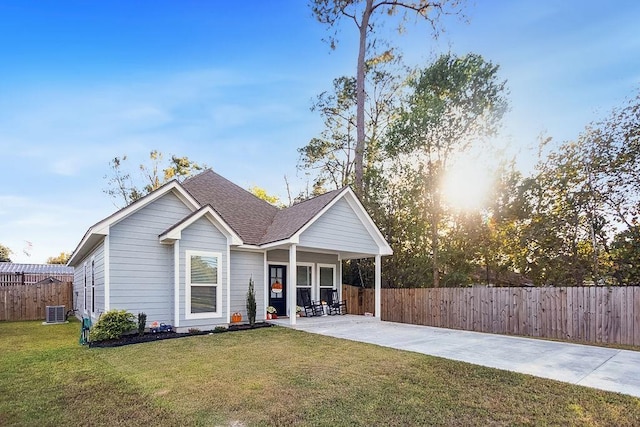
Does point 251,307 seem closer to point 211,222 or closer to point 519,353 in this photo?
point 211,222

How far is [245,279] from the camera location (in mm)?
12070

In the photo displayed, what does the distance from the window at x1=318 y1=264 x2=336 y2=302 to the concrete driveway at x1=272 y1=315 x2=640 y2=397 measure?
113 inches

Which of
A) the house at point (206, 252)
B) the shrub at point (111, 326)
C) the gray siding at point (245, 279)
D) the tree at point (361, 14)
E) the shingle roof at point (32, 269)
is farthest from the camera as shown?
the shingle roof at point (32, 269)

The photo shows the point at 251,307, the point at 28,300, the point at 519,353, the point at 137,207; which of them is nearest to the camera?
the point at 519,353

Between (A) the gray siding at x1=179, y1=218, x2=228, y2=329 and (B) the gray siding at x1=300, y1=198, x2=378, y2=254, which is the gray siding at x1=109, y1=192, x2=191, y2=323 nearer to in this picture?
(A) the gray siding at x1=179, y1=218, x2=228, y2=329

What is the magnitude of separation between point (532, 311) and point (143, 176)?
26.6 metres

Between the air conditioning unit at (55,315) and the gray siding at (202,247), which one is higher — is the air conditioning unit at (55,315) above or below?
below

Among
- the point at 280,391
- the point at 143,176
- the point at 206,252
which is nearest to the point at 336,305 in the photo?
the point at 206,252

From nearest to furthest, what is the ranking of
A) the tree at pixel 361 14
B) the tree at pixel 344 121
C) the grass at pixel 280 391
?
the grass at pixel 280 391 → the tree at pixel 361 14 → the tree at pixel 344 121

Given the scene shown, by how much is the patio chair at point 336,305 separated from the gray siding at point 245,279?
9.91 ft

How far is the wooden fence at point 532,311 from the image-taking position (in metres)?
9.06

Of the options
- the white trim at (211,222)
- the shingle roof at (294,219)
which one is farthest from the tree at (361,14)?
the white trim at (211,222)

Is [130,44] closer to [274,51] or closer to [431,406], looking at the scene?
[274,51]

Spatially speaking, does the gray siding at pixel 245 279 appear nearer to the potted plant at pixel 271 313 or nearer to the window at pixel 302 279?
the potted plant at pixel 271 313
